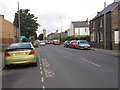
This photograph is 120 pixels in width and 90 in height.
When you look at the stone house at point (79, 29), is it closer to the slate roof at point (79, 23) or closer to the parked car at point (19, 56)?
the slate roof at point (79, 23)

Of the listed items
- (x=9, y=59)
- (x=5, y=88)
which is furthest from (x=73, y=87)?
(x=9, y=59)

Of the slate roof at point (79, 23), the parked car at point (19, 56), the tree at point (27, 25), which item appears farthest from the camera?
the slate roof at point (79, 23)

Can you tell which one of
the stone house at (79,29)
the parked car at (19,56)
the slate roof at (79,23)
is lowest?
the parked car at (19,56)

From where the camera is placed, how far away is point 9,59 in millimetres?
15383

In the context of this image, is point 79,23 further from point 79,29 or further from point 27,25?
point 27,25

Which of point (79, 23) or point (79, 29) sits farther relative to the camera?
point (79, 23)

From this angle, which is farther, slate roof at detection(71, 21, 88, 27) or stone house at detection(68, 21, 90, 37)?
slate roof at detection(71, 21, 88, 27)

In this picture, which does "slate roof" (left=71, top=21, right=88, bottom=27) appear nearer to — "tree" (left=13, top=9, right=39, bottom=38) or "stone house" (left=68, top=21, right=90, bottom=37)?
"stone house" (left=68, top=21, right=90, bottom=37)

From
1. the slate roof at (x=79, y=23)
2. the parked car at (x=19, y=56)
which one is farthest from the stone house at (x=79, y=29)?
the parked car at (x=19, y=56)

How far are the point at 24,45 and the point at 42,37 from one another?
180 meters

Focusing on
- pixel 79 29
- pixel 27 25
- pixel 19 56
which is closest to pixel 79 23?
pixel 79 29

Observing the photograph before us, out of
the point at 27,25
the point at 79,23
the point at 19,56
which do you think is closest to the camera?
the point at 19,56

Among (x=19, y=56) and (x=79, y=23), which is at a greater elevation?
(x=79, y=23)

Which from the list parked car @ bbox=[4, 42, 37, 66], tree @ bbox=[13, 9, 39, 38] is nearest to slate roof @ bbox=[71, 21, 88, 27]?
tree @ bbox=[13, 9, 39, 38]
